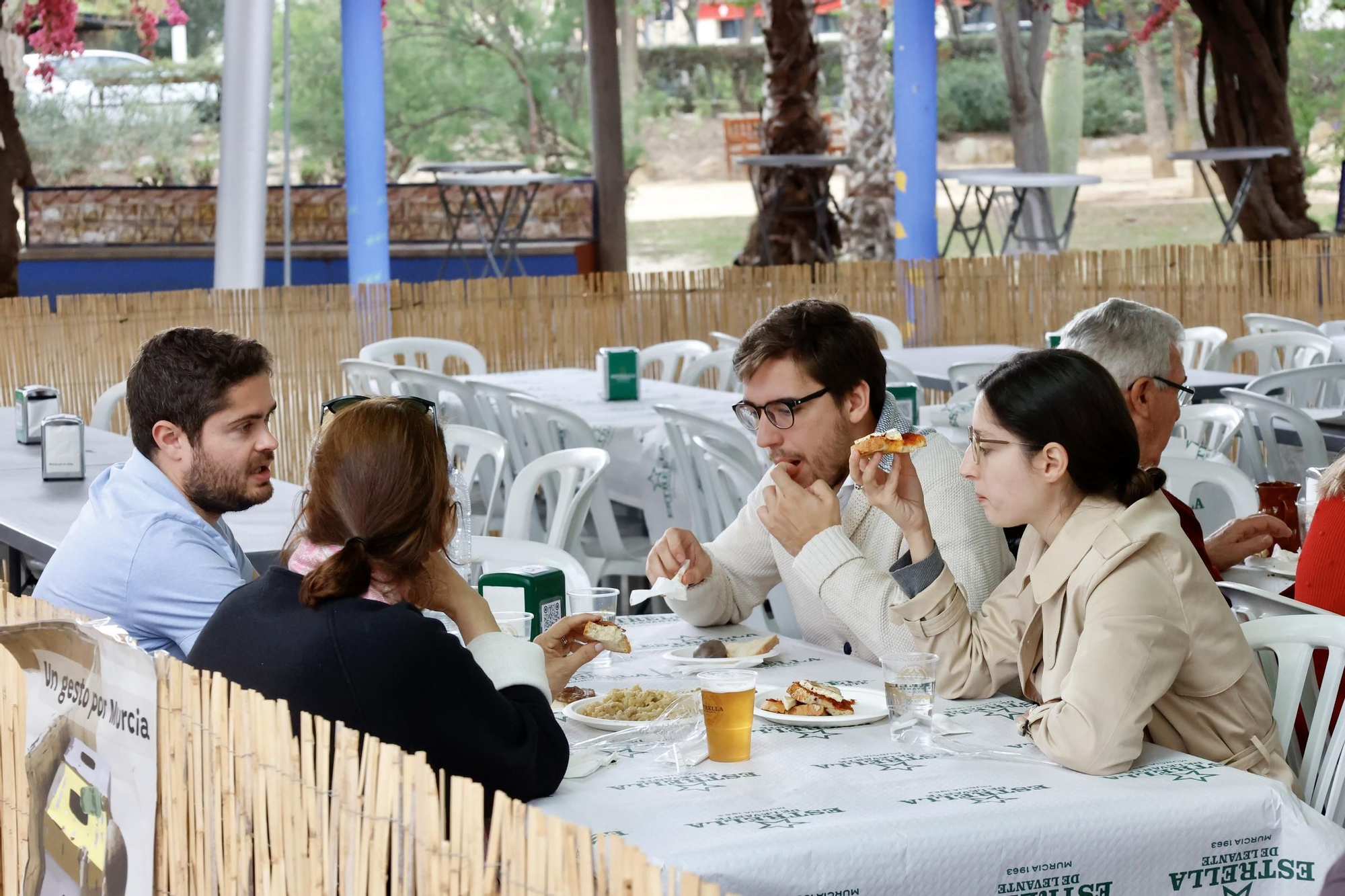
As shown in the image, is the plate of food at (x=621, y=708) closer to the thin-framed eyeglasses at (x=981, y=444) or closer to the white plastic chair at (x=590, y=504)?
the thin-framed eyeglasses at (x=981, y=444)

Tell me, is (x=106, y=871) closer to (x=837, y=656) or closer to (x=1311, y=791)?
(x=837, y=656)

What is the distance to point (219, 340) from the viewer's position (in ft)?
9.58

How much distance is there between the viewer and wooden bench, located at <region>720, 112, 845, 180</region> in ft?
63.0

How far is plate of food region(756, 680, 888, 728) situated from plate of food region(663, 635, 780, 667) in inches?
10.9

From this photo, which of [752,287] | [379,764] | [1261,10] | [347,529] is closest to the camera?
[379,764]

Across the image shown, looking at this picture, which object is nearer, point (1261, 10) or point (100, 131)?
point (1261, 10)

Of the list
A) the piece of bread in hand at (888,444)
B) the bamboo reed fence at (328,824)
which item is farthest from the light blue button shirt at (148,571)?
the piece of bread in hand at (888,444)

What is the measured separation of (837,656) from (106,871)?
1212mm

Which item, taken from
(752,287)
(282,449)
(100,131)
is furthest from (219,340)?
(100,131)

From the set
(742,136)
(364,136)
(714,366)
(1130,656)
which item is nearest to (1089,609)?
(1130,656)

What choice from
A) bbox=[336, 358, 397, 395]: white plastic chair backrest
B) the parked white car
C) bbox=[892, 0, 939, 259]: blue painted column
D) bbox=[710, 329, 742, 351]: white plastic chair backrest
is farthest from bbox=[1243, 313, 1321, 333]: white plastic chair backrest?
the parked white car

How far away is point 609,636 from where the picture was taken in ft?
8.15

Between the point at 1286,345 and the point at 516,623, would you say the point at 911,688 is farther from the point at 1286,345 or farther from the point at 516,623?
the point at 1286,345

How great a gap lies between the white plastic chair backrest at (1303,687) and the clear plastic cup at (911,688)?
57 cm
